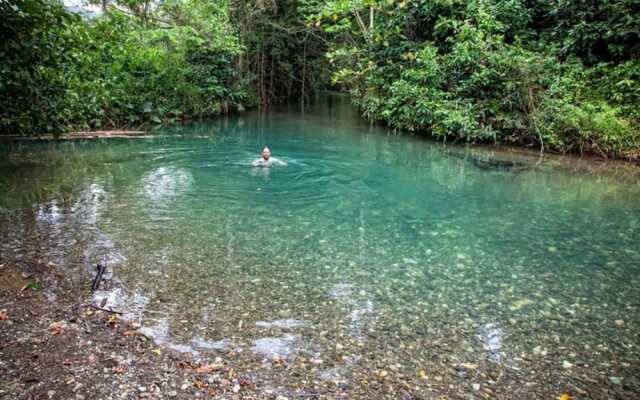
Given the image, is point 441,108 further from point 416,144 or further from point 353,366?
point 353,366

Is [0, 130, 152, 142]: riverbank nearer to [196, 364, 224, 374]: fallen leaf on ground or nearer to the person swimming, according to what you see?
the person swimming

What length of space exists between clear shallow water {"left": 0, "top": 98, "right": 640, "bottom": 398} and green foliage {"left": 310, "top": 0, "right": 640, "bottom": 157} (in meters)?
2.73

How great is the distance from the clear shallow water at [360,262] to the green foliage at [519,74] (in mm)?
2726

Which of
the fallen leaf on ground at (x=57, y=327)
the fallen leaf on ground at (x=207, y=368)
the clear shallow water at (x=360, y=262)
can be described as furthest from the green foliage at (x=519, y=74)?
the fallen leaf on ground at (x=207, y=368)

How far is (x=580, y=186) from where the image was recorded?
1051cm

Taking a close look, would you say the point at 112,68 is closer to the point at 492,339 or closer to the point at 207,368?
the point at 207,368

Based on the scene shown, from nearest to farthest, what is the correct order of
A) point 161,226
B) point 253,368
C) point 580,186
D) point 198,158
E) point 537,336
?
point 253,368
point 537,336
point 161,226
point 580,186
point 198,158

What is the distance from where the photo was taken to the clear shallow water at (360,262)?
378cm

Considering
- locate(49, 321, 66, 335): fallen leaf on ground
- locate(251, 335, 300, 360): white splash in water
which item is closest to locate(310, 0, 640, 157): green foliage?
locate(251, 335, 300, 360): white splash in water

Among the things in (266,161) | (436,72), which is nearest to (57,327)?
(266,161)

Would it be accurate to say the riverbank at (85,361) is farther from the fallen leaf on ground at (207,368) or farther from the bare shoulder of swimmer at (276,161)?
the bare shoulder of swimmer at (276,161)

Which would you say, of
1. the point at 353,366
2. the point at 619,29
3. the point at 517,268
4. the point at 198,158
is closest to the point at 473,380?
the point at 353,366

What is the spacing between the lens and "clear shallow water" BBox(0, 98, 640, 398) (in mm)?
3777

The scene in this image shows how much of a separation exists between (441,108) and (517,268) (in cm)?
1074
